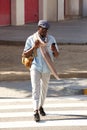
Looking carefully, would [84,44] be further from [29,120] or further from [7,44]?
[29,120]

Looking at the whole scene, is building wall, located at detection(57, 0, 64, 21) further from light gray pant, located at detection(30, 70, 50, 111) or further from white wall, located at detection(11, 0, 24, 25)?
light gray pant, located at detection(30, 70, 50, 111)

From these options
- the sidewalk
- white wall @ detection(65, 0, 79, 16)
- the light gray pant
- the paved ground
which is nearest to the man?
the light gray pant

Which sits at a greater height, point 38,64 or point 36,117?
point 38,64

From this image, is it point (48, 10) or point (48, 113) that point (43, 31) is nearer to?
point (48, 113)

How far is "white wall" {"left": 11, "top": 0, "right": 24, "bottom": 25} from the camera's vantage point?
28.8m

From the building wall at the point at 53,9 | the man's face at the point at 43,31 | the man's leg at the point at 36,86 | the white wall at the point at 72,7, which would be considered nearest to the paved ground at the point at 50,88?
the man's leg at the point at 36,86

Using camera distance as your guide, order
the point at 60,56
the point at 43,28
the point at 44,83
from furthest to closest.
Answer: the point at 60,56 → the point at 44,83 → the point at 43,28

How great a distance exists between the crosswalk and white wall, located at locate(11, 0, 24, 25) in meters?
18.6

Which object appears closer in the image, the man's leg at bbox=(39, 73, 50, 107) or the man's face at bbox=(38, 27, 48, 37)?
the man's face at bbox=(38, 27, 48, 37)

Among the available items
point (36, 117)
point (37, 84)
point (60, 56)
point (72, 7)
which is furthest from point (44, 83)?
point (72, 7)

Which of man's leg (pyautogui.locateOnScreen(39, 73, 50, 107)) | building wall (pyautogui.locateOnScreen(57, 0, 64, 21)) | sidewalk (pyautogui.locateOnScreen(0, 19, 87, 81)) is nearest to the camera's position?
man's leg (pyautogui.locateOnScreen(39, 73, 50, 107))

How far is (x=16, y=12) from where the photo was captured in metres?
28.9

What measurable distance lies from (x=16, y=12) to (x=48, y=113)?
67.0 ft

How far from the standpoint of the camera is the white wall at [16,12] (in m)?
28.8
